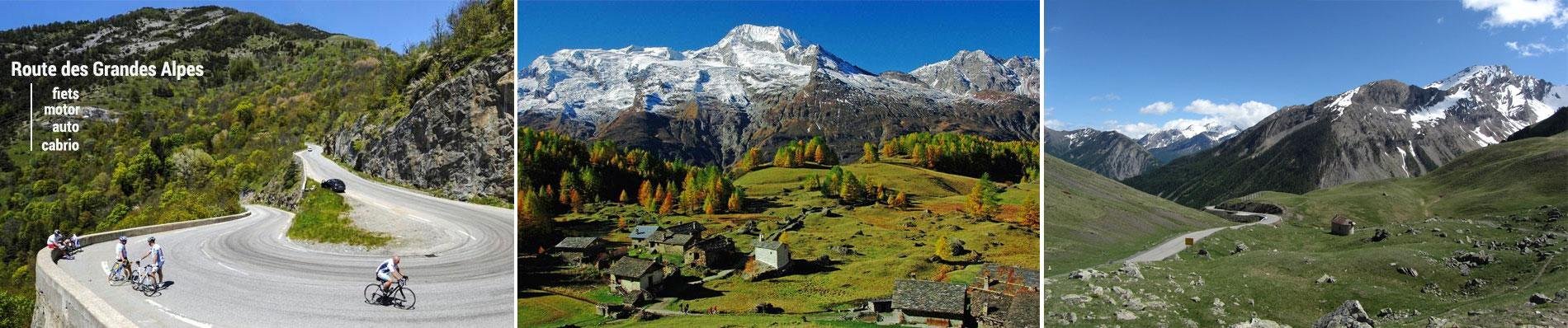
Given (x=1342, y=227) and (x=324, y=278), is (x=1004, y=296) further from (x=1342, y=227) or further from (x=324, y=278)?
(x=1342, y=227)

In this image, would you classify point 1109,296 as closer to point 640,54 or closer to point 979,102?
point 979,102

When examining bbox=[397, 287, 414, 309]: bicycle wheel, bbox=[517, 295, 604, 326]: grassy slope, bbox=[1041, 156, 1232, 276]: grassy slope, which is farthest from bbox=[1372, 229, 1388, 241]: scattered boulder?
bbox=[397, 287, 414, 309]: bicycle wheel

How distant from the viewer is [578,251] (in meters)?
8.14

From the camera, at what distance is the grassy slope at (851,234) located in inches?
313

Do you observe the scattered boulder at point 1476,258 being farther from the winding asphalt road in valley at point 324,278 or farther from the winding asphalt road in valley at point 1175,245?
the winding asphalt road in valley at point 324,278

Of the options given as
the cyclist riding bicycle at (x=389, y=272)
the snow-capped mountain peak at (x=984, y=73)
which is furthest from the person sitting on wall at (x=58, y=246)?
the snow-capped mountain peak at (x=984, y=73)

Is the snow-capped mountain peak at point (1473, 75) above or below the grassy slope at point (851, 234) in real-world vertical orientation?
above

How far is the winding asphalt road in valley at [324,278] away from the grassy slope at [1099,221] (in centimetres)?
2784

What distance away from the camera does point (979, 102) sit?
8.53m

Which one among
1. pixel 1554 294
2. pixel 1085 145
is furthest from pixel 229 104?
pixel 1085 145

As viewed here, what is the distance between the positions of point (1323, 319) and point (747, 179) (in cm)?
2383

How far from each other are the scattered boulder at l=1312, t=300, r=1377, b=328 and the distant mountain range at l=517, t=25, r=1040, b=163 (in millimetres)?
19547

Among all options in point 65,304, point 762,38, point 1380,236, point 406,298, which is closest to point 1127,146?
point 1380,236

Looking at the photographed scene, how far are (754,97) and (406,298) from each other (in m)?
5.91
